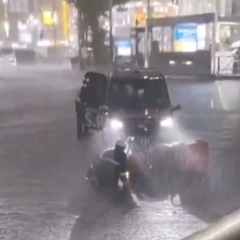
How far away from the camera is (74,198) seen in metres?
9.41

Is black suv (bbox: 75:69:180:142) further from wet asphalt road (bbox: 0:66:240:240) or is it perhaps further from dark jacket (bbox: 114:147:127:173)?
dark jacket (bbox: 114:147:127:173)

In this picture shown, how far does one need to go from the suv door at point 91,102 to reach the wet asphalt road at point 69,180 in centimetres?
39

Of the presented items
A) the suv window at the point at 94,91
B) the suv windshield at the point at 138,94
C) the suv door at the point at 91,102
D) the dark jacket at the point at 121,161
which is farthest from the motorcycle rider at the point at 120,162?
the suv window at the point at 94,91

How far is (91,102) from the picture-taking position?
50.2ft

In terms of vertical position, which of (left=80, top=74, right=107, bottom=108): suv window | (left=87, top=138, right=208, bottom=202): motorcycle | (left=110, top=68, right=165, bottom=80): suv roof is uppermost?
(left=110, top=68, right=165, bottom=80): suv roof

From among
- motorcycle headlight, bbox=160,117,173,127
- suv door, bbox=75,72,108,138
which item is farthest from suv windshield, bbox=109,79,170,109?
suv door, bbox=75,72,108,138

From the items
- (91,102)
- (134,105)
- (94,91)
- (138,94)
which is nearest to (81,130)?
(91,102)

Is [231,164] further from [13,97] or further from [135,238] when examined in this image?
[13,97]

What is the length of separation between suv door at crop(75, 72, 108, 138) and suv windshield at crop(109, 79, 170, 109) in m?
0.58

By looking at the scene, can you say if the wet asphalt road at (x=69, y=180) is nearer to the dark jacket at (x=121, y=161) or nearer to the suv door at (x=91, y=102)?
the suv door at (x=91, y=102)

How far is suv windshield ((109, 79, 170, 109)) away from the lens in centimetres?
1317

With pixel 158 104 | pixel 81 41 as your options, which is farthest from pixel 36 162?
pixel 81 41

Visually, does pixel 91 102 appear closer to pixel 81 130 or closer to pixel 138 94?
pixel 81 130

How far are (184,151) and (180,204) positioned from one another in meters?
0.84
